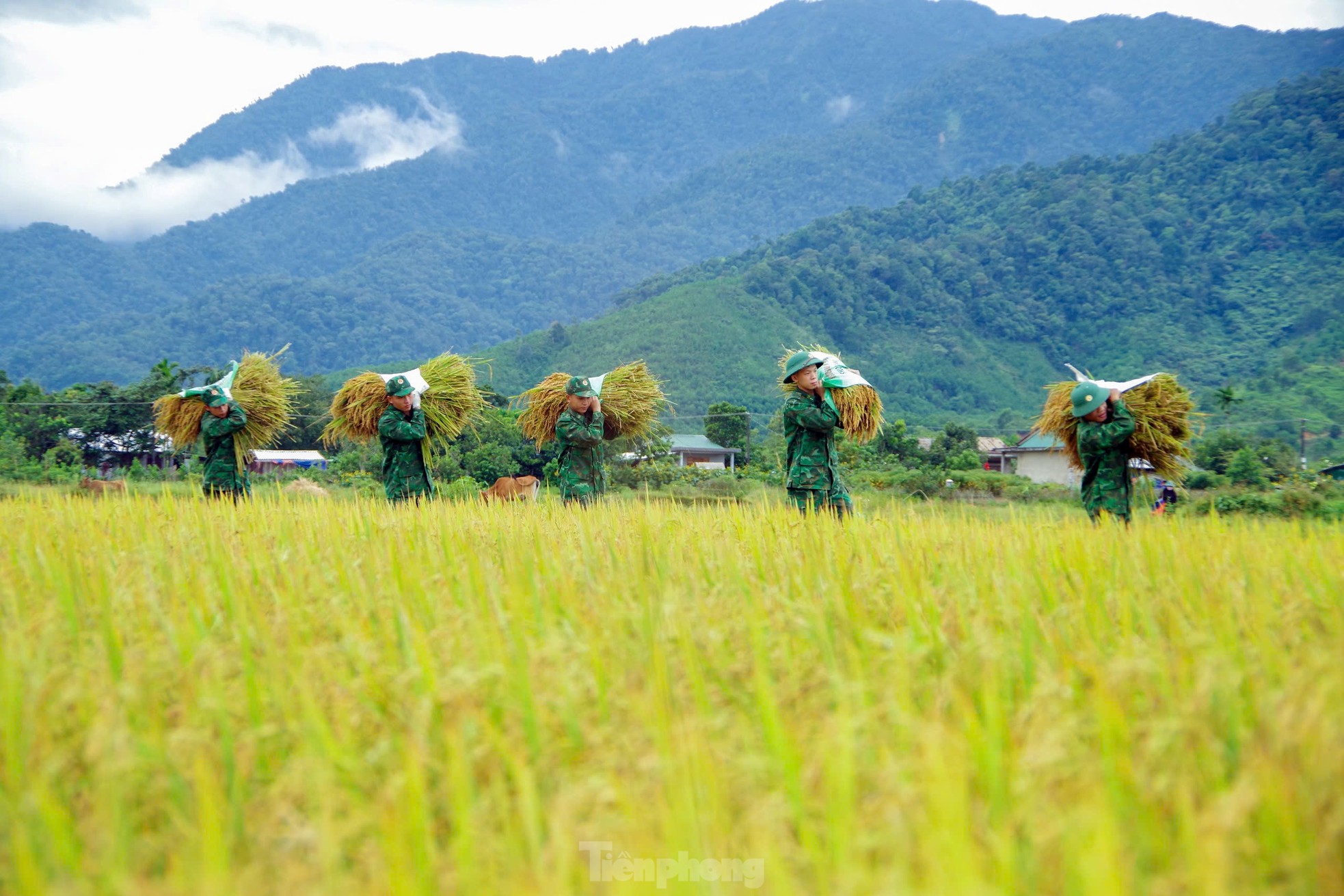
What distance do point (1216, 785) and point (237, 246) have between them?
182389 mm

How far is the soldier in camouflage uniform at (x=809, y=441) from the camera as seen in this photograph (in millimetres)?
6734

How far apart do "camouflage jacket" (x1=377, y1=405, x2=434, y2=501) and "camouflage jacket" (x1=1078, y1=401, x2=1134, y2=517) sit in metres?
5.00

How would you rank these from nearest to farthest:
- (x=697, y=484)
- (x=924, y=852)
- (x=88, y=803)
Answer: (x=924, y=852) < (x=88, y=803) < (x=697, y=484)

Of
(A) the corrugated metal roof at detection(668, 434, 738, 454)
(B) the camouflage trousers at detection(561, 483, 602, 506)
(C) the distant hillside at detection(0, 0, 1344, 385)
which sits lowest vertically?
(A) the corrugated metal roof at detection(668, 434, 738, 454)

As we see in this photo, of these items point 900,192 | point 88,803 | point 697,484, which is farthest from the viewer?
point 900,192

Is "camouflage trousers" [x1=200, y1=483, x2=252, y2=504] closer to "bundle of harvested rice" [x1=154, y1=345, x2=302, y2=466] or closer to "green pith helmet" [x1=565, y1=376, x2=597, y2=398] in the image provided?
"bundle of harvested rice" [x1=154, y1=345, x2=302, y2=466]

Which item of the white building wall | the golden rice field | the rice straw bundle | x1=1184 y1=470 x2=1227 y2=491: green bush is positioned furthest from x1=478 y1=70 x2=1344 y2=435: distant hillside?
the golden rice field

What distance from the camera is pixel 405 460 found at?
874 centimetres

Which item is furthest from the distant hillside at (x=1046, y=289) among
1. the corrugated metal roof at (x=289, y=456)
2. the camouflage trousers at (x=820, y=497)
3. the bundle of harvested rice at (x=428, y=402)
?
the camouflage trousers at (x=820, y=497)

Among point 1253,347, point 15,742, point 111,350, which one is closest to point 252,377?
point 15,742

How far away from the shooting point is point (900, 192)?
16500 centimetres

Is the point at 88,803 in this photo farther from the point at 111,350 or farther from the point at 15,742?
the point at 111,350

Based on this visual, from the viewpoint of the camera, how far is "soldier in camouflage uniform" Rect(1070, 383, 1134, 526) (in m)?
6.62

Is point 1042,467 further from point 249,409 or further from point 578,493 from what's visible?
point 249,409
